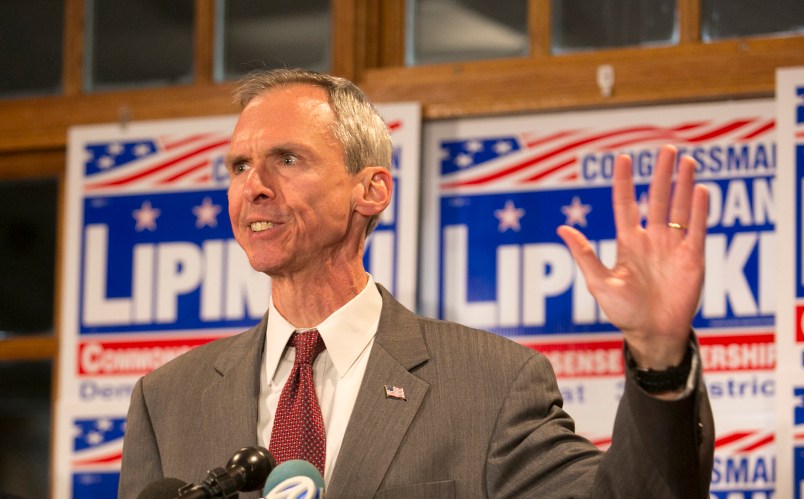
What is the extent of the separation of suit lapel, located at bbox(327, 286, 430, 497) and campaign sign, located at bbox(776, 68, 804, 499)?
1476mm

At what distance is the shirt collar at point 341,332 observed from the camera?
218cm

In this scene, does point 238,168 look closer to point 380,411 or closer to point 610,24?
point 380,411

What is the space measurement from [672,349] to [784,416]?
1.84 m

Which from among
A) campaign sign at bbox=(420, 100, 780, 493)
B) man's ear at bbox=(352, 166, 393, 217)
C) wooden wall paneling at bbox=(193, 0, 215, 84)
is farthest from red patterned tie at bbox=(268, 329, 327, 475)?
wooden wall paneling at bbox=(193, 0, 215, 84)

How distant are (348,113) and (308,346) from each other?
1.51 feet

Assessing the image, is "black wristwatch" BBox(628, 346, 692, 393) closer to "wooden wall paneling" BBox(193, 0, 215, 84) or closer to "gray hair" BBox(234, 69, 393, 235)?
"gray hair" BBox(234, 69, 393, 235)

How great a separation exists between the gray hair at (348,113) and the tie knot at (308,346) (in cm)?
31

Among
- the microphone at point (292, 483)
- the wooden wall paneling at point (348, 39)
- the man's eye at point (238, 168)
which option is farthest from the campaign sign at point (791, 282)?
the microphone at point (292, 483)

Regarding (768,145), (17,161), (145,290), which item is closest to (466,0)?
(768,145)

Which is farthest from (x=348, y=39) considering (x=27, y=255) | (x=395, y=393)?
(x=395, y=393)

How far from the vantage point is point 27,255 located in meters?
4.36

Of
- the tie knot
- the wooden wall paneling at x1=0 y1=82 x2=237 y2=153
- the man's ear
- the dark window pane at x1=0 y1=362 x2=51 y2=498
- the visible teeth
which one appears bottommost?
the dark window pane at x1=0 y1=362 x2=51 y2=498

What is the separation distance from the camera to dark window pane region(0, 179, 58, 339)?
432 centimetres

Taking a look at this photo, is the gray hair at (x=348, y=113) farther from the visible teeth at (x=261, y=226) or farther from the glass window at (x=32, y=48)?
the glass window at (x=32, y=48)
